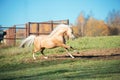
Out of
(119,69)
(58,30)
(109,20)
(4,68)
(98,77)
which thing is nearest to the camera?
(98,77)

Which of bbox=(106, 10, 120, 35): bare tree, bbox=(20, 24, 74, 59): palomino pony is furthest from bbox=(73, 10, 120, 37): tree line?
bbox=(20, 24, 74, 59): palomino pony

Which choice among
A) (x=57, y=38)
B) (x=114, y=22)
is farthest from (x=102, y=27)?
(x=57, y=38)

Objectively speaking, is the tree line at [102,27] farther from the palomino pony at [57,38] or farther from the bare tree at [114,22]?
the palomino pony at [57,38]

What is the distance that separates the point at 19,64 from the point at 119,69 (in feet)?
17.4

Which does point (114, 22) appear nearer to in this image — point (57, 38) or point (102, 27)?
point (102, 27)

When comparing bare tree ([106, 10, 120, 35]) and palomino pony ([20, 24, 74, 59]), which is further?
bare tree ([106, 10, 120, 35])

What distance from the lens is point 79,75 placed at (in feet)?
29.8

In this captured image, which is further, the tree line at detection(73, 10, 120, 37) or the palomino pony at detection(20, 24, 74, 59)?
the tree line at detection(73, 10, 120, 37)

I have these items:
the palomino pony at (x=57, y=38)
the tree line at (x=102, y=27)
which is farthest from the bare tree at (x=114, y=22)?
the palomino pony at (x=57, y=38)

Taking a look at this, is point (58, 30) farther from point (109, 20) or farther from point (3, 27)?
point (109, 20)

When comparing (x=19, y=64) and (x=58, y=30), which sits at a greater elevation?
(x=58, y=30)

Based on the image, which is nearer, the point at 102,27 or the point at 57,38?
the point at 57,38

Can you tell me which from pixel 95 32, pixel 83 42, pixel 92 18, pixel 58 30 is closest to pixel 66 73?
pixel 58 30

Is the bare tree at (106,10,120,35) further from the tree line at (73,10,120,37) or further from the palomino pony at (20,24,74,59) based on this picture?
the palomino pony at (20,24,74,59)
